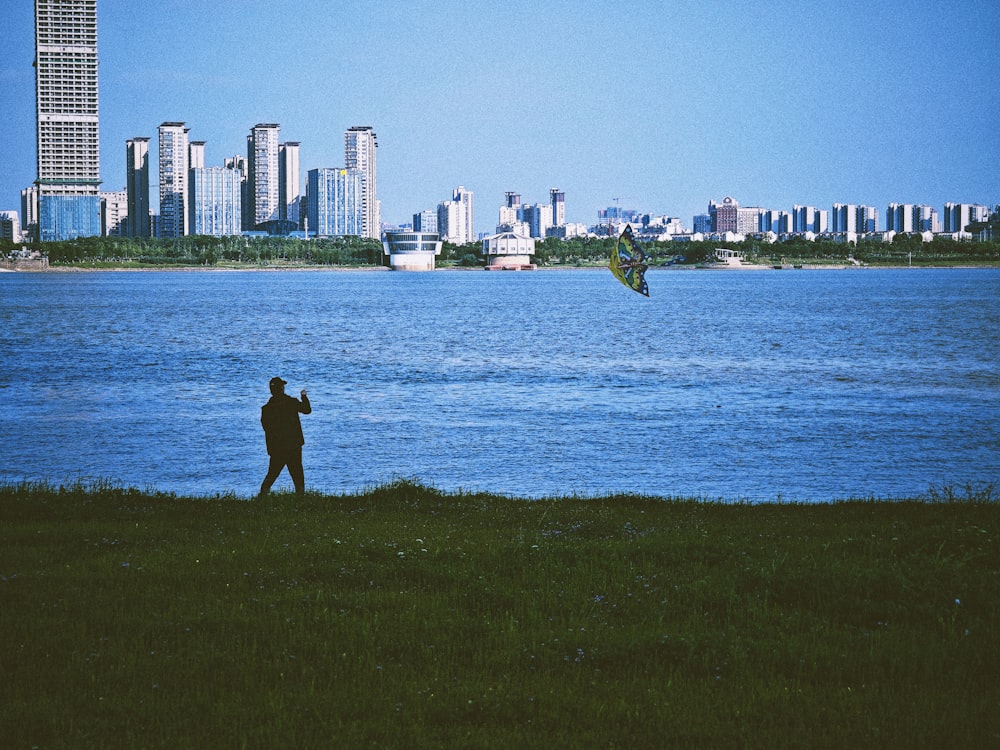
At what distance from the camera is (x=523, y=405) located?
39.8 meters

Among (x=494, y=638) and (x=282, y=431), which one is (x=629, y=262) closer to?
(x=282, y=431)

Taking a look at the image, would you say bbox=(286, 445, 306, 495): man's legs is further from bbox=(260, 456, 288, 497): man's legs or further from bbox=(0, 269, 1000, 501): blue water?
bbox=(0, 269, 1000, 501): blue water

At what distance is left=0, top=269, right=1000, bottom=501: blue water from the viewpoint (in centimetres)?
2556

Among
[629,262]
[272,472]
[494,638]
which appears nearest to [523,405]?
[272,472]

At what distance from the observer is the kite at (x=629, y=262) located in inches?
614

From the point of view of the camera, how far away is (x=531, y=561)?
39.1 ft

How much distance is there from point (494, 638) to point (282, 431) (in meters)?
9.92

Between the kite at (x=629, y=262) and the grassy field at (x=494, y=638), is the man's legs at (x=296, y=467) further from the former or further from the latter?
the kite at (x=629, y=262)

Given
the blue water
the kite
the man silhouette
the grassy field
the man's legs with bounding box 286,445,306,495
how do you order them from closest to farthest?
the grassy field → the kite → the man silhouette → the man's legs with bounding box 286,445,306,495 → the blue water

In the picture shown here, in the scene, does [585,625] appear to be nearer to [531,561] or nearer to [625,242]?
[531,561]

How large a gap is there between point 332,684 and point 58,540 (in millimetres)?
6654

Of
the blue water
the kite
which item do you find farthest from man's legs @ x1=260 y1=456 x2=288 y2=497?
the kite

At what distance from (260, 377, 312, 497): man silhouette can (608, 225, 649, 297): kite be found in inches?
212

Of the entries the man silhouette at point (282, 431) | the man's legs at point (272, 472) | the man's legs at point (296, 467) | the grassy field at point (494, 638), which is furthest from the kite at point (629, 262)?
the man's legs at point (272, 472)
